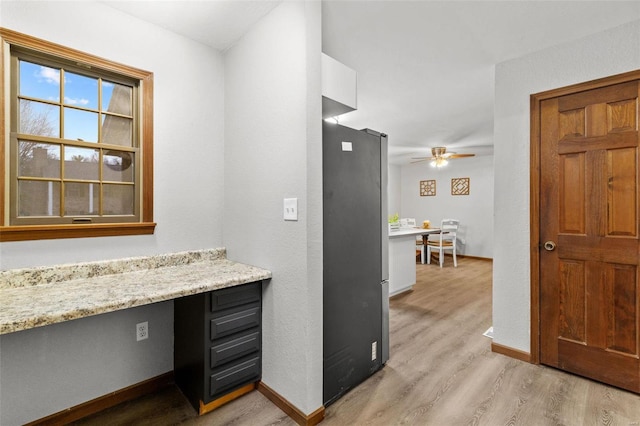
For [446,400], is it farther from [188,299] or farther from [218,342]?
[188,299]

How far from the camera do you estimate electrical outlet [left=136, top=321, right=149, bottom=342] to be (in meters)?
1.98

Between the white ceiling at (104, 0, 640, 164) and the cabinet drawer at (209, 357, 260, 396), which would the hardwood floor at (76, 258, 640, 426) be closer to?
the cabinet drawer at (209, 357, 260, 396)

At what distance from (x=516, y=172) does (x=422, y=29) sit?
4.45 feet

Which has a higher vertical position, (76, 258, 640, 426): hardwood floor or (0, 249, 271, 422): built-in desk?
(0, 249, 271, 422): built-in desk

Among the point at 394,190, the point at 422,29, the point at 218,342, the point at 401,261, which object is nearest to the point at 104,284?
the point at 218,342

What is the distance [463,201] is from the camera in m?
7.47

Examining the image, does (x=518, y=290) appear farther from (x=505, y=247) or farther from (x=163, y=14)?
(x=163, y=14)

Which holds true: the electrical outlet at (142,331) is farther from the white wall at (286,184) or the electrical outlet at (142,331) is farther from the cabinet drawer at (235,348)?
the white wall at (286,184)

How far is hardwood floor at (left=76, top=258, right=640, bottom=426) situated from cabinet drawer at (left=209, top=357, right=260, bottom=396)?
15 centimetres

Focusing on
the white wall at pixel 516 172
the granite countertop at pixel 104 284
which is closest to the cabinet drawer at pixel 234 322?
the granite countertop at pixel 104 284

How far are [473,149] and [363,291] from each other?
218 inches

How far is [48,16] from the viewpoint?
65.9 inches

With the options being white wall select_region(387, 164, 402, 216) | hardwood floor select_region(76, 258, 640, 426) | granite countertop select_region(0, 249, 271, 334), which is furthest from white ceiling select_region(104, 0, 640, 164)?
white wall select_region(387, 164, 402, 216)

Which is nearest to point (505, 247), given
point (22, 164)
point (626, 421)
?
point (626, 421)
